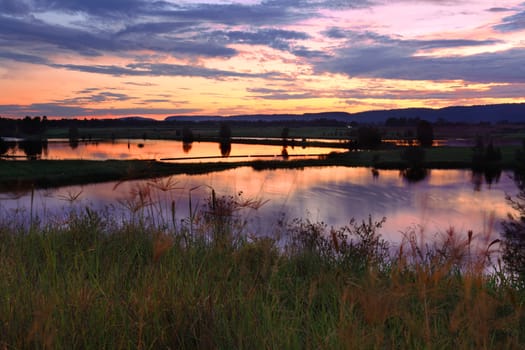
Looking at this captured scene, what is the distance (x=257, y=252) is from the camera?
5.35m

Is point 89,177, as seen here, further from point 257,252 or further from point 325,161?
point 257,252

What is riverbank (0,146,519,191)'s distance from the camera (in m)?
43.4

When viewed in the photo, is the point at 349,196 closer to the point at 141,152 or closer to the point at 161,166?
the point at 161,166

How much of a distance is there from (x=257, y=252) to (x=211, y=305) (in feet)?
7.34

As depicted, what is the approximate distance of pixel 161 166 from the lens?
54.3m

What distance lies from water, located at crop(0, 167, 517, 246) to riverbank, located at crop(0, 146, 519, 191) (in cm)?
311

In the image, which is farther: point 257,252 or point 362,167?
point 362,167

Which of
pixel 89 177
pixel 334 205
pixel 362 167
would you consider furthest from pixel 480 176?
pixel 89 177

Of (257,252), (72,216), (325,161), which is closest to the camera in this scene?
(257,252)

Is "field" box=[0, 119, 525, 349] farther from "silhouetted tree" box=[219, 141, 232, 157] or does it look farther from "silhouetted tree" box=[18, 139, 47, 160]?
"silhouetted tree" box=[219, 141, 232, 157]

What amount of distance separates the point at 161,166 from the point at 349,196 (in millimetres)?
27038

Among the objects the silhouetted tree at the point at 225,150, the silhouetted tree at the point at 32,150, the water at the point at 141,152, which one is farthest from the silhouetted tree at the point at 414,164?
the silhouetted tree at the point at 32,150

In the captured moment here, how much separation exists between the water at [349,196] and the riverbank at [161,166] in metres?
3.11

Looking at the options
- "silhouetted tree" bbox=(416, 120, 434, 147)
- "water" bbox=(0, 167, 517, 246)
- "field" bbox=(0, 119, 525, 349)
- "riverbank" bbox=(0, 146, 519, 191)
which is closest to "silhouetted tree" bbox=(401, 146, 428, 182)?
"riverbank" bbox=(0, 146, 519, 191)
